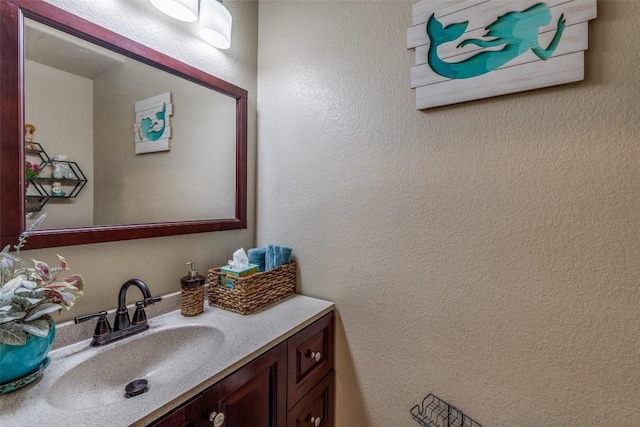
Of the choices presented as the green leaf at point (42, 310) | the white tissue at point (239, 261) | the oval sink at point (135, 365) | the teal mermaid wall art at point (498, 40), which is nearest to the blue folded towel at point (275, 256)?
the white tissue at point (239, 261)

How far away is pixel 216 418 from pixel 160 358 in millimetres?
376

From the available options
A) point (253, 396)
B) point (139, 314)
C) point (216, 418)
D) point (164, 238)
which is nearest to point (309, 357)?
point (253, 396)

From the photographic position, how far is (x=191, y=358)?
101cm

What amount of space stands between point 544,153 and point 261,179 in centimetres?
120

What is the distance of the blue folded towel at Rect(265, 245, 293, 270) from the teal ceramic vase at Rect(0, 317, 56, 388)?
0.76 meters

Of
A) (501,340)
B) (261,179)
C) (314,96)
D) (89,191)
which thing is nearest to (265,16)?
(314,96)

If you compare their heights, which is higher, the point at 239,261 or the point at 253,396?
the point at 239,261

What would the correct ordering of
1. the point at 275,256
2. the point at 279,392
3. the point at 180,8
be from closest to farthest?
the point at 279,392 → the point at 180,8 → the point at 275,256

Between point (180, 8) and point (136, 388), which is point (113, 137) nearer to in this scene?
point (180, 8)

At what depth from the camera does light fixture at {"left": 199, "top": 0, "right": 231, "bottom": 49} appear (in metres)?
1.15

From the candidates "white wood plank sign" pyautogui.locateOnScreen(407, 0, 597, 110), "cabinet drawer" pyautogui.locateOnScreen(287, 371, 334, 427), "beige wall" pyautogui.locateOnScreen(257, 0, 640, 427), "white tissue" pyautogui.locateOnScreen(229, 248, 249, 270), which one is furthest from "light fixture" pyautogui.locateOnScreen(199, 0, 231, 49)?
"cabinet drawer" pyautogui.locateOnScreen(287, 371, 334, 427)

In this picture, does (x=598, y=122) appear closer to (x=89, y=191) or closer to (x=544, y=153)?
(x=544, y=153)

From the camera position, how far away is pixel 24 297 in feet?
2.26

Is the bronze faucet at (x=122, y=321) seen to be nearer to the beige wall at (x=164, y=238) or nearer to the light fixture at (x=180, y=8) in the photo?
the beige wall at (x=164, y=238)
